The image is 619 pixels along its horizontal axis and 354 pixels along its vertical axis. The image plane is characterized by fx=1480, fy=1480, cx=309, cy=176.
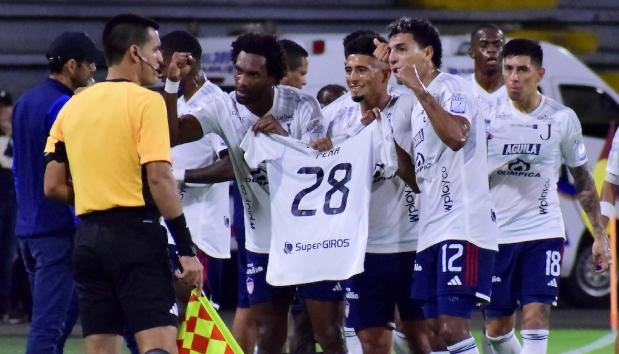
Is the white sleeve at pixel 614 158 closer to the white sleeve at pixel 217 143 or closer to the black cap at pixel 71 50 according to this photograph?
the white sleeve at pixel 217 143

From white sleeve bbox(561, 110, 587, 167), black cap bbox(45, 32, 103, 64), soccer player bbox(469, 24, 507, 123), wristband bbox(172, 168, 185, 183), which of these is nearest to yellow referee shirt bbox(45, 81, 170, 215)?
black cap bbox(45, 32, 103, 64)

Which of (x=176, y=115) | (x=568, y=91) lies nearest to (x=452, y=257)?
(x=176, y=115)

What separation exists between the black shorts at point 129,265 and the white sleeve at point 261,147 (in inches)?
67.1

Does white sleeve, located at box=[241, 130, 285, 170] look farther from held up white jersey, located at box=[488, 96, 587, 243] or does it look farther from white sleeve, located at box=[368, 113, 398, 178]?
held up white jersey, located at box=[488, 96, 587, 243]

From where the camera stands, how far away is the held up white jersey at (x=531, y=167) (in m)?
9.98

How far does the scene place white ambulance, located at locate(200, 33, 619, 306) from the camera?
15.6 meters

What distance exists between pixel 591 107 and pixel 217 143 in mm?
7357

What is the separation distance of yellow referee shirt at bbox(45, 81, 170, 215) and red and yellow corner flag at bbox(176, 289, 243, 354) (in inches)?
26.1

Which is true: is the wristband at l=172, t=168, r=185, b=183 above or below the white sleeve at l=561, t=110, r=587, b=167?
below

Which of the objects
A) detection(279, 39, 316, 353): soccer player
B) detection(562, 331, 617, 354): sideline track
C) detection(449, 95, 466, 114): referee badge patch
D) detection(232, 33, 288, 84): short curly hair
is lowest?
detection(562, 331, 617, 354): sideline track

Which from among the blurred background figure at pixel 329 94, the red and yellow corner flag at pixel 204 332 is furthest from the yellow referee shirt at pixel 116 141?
the blurred background figure at pixel 329 94

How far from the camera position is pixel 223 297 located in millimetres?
16203

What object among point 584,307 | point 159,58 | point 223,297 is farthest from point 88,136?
point 584,307

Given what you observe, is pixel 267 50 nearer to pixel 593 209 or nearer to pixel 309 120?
pixel 309 120
